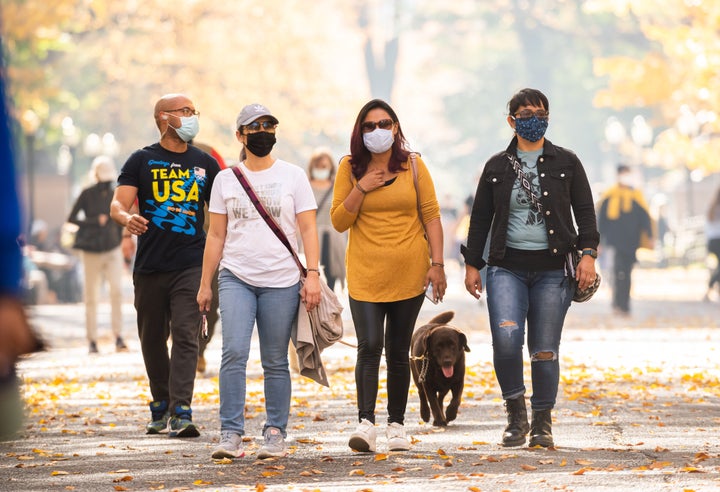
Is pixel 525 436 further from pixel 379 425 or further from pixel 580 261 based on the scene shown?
pixel 379 425

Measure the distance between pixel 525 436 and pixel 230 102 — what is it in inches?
1706

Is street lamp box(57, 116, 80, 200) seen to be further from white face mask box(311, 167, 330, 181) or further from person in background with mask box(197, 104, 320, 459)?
person in background with mask box(197, 104, 320, 459)

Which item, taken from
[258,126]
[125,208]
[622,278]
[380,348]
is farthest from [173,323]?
[622,278]

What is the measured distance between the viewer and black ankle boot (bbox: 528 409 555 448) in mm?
7598

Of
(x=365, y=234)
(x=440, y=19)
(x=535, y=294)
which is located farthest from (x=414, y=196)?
(x=440, y=19)

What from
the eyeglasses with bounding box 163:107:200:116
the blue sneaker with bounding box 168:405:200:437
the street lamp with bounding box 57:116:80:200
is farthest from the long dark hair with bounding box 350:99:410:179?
the street lamp with bounding box 57:116:80:200

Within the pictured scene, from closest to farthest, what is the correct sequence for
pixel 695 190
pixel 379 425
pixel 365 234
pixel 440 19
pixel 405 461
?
pixel 405 461 < pixel 365 234 < pixel 379 425 < pixel 695 190 < pixel 440 19

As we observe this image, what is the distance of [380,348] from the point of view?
25.0 ft

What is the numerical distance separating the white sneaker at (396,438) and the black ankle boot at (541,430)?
655mm

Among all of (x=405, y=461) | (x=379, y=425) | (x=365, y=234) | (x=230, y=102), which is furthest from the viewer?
(x=230, y=102)

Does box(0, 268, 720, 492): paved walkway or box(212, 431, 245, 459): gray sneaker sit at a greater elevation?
box(212, 431, 245, 459): gray sneaker

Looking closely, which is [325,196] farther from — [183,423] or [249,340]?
[249,340]

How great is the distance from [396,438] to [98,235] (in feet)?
27.6

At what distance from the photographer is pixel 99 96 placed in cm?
5241
